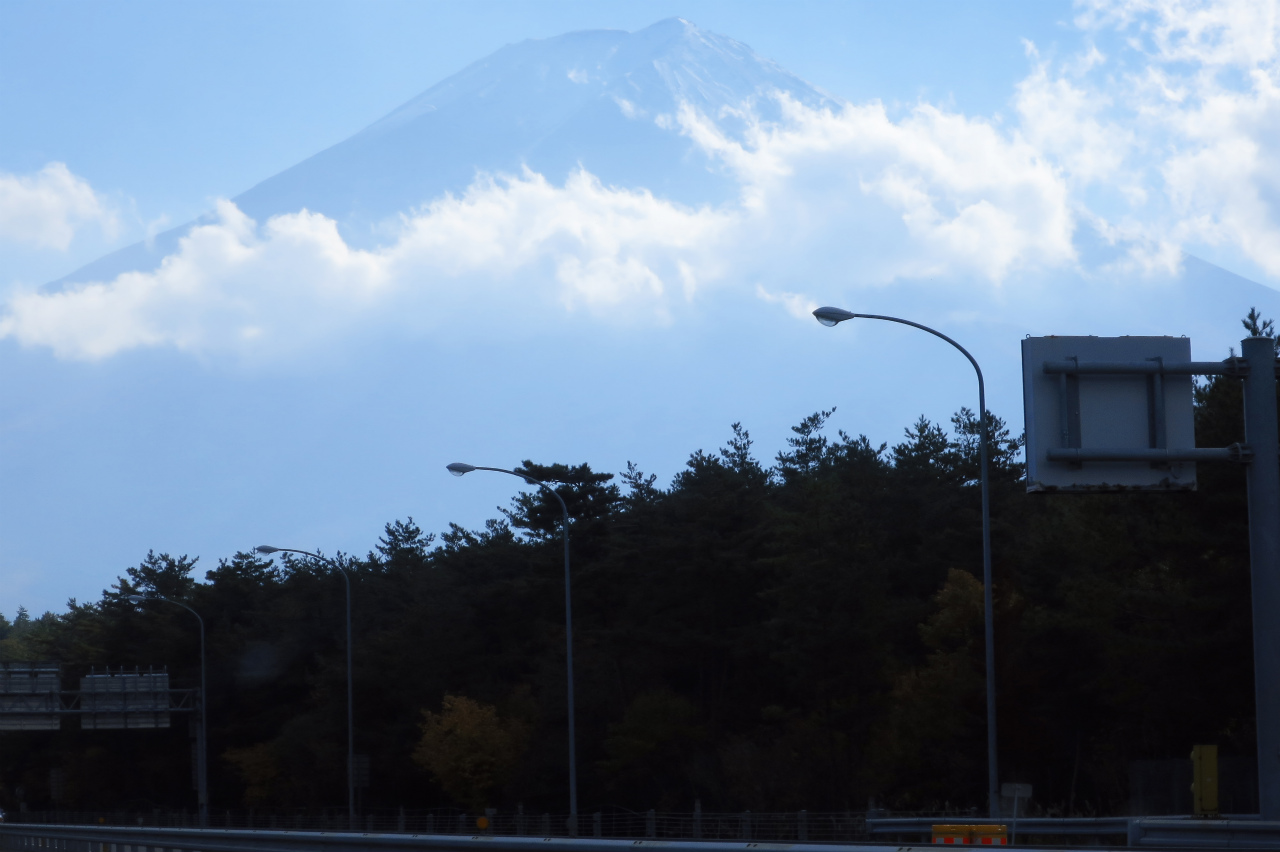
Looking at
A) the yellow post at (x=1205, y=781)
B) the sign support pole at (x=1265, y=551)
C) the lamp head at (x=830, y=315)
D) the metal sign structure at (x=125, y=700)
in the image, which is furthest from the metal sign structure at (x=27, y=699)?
the sign support pole at (x=1265, y=551)

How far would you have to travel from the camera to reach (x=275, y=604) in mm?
92000

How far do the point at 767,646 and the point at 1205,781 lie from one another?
44.7 meters

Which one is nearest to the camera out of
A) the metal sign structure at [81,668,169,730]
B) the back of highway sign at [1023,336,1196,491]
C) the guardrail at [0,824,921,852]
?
the guardrail at [0,824,921,852]

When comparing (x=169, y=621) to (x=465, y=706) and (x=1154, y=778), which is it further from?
(x=1154, y=778)

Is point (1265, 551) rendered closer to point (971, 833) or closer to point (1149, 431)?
point (1149, 431)

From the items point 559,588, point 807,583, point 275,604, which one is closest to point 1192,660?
point 807,583

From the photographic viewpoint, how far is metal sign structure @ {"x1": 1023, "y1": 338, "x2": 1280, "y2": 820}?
14609 millimetres

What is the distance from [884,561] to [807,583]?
3.59 metres

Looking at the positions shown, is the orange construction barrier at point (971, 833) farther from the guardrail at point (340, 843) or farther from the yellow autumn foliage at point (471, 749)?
the yellow autumn foliage at point (471, 749)

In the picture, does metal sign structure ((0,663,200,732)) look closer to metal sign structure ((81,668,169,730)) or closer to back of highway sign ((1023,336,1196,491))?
metal sign structure ((81,668,169,730))

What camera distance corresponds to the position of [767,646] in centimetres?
6175

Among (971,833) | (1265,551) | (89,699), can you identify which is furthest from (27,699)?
(1265,551)

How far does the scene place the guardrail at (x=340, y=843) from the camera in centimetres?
1041

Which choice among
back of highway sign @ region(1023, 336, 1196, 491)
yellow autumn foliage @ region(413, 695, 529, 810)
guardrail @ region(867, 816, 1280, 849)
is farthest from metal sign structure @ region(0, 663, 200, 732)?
back of highway sign @ region(1023, 336, 1196, 491)
